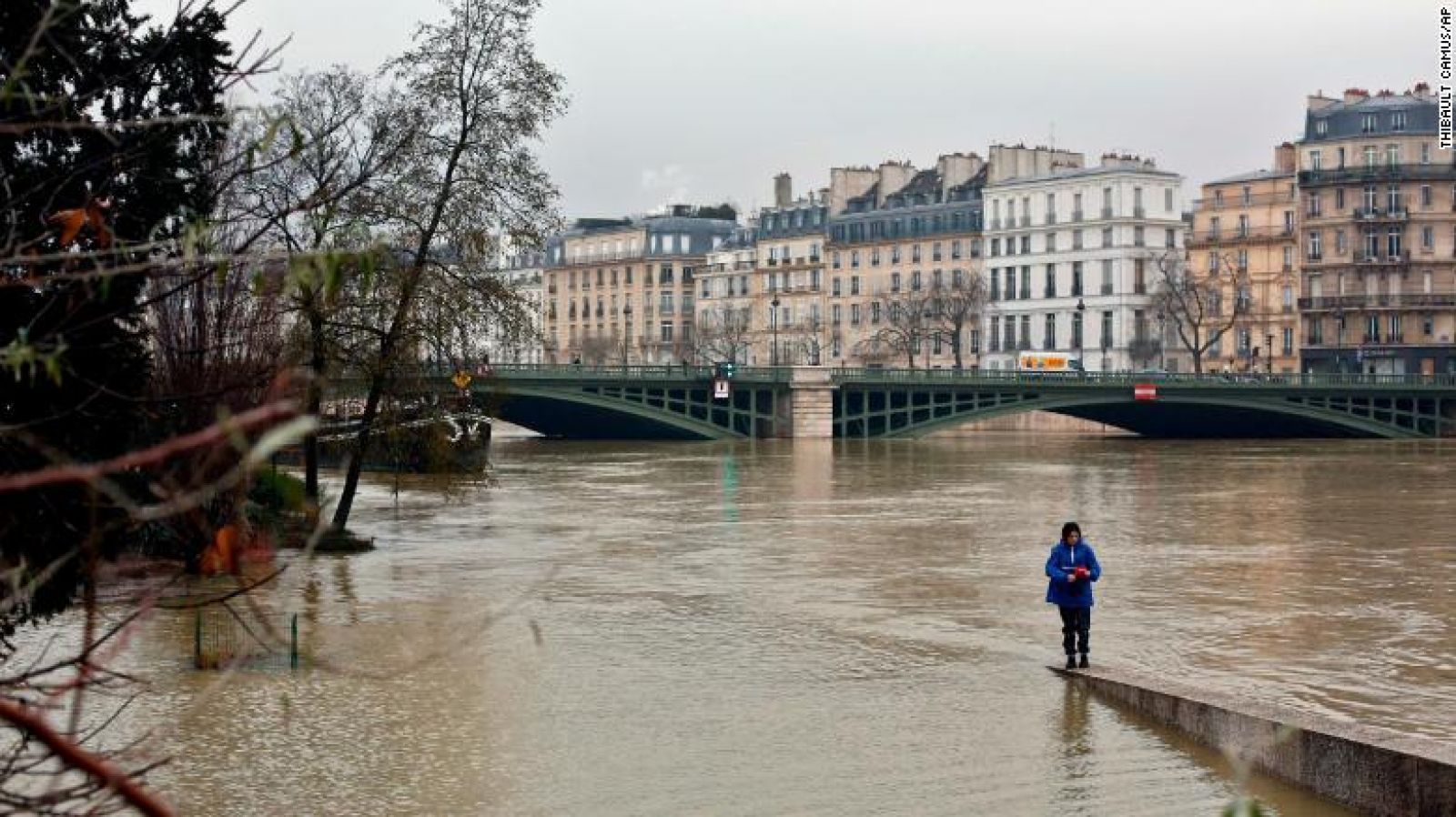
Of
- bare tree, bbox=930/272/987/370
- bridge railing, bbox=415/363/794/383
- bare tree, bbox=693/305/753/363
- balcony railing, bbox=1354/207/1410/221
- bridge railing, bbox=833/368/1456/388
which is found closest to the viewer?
bridge railing, bbox=415/363/794/383

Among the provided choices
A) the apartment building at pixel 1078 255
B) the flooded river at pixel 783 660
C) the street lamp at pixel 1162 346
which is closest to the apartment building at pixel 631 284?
the apartment building at pixel 1078 255

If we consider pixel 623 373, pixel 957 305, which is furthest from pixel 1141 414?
pixel 957 305

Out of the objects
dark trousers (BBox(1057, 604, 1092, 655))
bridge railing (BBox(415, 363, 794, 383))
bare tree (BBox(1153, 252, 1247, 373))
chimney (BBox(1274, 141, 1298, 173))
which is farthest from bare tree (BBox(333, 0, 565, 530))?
chimney (BBox(1274, 141, 1298, 173))

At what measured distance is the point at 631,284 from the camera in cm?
15788

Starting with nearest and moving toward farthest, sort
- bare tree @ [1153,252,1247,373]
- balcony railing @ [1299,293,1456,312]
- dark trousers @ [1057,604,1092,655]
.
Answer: dark trousers @ [1057,604,1092,655], balcony railing @ [1299,293,1456,312], bare tree @ [1153,252,1247,373]

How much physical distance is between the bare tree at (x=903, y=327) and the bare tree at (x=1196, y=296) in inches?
555

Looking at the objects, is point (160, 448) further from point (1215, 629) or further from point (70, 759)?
point (1215, 629)

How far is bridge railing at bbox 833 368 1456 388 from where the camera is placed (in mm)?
85875

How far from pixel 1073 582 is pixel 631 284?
458 ft

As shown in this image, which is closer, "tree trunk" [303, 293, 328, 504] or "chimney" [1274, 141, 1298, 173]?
"tree trunk" [303, 293, 328, 504]

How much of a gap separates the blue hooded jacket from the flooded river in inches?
34.9

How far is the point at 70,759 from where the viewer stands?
10.1 ft

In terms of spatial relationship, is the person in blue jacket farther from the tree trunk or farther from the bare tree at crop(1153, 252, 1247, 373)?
the bare tree at crop(1153, 252, 1247, 373)

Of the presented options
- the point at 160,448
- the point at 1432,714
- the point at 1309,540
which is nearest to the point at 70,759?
the point at 160,448
